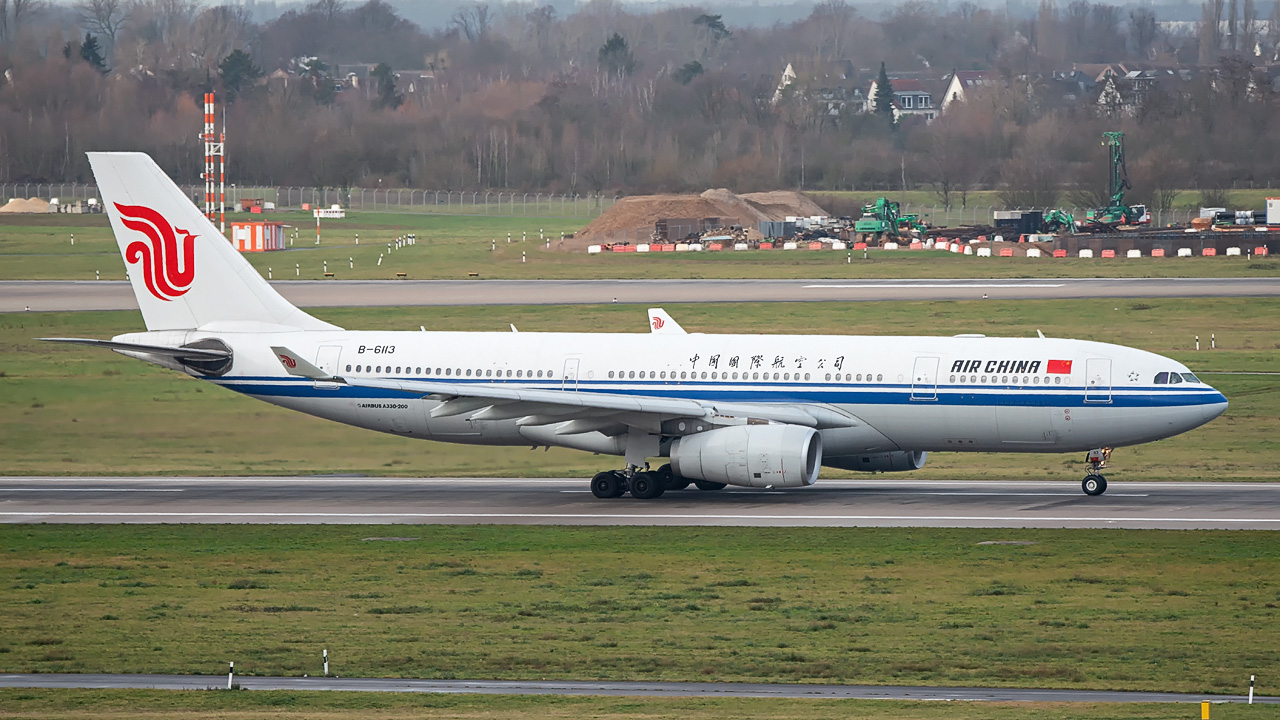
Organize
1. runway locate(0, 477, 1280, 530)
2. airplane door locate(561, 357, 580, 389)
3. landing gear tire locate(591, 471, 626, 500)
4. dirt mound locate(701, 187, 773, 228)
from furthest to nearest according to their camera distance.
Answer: dirt mound locate(701, 187, 773, 228)
airplane door locate(561, 357, 580, 389)
landing gear tire locate(591, 471, 626, 500)
runway locate(0, 477, 1280, 530)

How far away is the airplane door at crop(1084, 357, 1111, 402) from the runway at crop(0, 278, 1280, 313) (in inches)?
1614

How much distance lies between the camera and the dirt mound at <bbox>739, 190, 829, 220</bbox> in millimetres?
144375

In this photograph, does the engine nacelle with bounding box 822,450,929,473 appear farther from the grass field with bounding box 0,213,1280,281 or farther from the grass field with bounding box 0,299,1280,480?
the grass field with bounding box 0,213,1280,281

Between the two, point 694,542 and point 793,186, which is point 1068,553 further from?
point 793,186

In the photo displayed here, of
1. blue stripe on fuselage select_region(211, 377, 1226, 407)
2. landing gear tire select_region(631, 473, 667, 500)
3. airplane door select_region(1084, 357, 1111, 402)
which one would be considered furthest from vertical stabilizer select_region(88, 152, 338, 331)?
airplane door select_region(1084, 357, 1111, 402)

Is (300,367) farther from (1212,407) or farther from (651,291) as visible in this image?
(651,291)

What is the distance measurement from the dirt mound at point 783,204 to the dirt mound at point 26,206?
6530 cm

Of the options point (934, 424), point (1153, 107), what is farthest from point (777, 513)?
point (1153, 107)

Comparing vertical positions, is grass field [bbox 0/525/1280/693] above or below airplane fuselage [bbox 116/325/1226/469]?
below

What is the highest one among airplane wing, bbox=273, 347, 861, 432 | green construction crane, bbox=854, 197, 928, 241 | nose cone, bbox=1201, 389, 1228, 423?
green construction crane, bbox=854, 197, 928, 241

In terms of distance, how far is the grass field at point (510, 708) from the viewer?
2094 cm

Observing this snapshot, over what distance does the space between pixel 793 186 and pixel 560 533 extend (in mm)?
137614

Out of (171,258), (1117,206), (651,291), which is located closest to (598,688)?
(171,258)

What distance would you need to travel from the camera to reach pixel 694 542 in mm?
35781
